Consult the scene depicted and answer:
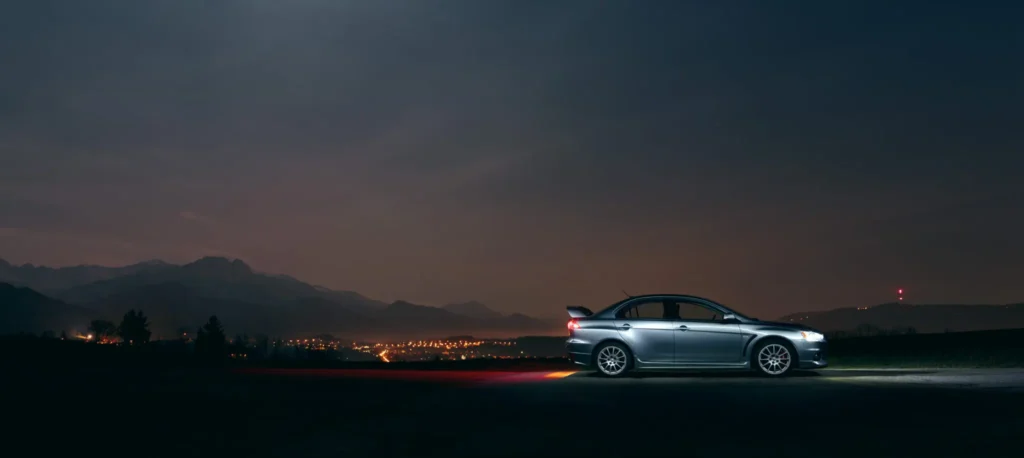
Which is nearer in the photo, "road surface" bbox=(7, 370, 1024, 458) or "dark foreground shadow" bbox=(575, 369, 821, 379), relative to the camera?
"road surface" bbox=(7, 370, 1024, 458)

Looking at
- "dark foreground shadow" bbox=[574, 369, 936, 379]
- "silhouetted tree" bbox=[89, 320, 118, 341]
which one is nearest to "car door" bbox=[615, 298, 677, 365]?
"dark foreground shadow" bbox=[574, 369, 936, 379]

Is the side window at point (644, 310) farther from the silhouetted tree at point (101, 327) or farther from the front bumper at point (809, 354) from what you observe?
the silhouetted tree at point (101, 327)

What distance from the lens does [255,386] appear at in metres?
17.8

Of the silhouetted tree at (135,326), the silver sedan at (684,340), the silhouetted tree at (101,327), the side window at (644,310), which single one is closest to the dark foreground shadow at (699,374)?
the silver sedan at (684,340)

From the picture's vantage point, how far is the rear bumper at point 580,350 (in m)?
19.3

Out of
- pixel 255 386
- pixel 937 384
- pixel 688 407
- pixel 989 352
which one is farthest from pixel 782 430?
pixel 989 352

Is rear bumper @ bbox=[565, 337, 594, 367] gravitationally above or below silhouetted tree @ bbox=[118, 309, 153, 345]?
below

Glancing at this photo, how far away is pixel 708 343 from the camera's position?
18891 millimetres

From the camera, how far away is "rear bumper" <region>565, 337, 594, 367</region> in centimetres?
1933

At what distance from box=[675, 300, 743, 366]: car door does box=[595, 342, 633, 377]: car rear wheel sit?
103cm

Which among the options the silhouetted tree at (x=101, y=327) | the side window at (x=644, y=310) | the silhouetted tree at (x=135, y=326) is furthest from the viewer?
the silhouetted tree at (x=101, y=327)

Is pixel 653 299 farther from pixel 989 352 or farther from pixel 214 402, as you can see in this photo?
pixel 989 352

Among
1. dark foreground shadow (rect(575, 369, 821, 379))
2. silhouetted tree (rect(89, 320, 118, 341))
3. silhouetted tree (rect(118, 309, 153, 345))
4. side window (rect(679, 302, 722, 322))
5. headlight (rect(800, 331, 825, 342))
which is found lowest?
dark foreground shadow (rect(575, 369, 821, 379))

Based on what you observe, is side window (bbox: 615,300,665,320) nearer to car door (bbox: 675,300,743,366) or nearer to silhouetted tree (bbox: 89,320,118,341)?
car door (bbox: 675,300,743,366)
